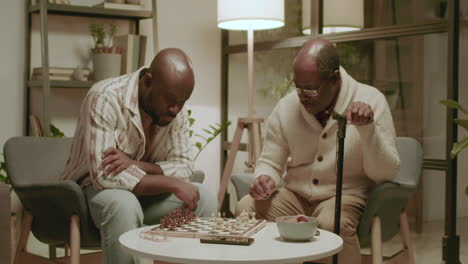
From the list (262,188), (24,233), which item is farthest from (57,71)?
(262,188)

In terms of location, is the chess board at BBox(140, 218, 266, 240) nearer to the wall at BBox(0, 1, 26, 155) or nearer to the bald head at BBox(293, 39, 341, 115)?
the bald head at BBox(293, 39, 341, 115)

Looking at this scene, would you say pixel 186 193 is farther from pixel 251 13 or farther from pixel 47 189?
pixel 251 13

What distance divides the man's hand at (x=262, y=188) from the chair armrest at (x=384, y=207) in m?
0.36

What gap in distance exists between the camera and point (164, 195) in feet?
7.94

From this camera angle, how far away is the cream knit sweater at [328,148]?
7.65ft

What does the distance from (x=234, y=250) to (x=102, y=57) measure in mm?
2353

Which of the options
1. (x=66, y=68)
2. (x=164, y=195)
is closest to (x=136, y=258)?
(x=164, y=195)

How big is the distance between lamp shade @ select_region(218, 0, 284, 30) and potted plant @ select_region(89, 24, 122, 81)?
659mm

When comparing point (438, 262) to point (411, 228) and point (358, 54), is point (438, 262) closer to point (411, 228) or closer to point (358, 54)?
point (411, 228)

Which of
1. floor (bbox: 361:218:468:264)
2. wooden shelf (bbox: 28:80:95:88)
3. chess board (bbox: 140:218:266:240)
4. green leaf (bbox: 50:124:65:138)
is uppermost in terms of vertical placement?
wooden shelf (bbox: 28:80:95:88)

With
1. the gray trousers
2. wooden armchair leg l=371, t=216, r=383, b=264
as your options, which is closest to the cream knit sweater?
wooden armchair leg l=371, t=216, r=383, b=264

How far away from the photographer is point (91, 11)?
12.4 ft

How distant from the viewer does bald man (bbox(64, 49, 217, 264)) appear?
2.19m

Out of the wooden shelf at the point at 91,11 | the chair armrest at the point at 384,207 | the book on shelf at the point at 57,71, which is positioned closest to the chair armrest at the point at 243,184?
the chair armrest at the point at 384,207
